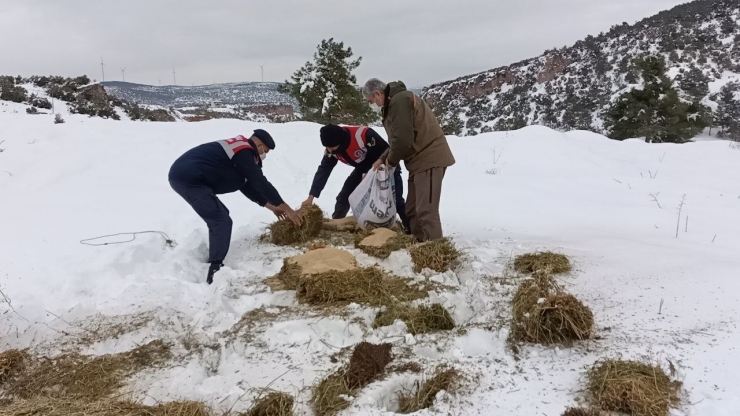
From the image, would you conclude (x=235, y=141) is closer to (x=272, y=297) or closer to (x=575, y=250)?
(x=272, y=297)

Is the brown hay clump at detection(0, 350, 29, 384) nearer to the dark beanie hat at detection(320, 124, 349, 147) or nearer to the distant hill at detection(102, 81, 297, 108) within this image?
the dark beanie hat at detection(320, 124, 349, 147)

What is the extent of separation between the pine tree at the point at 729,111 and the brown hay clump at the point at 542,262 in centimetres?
2305

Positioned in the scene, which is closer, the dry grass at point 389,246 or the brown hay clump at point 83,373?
the brown hay clump at point 83,373

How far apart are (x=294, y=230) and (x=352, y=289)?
1251mm

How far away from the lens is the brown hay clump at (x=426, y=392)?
1780 millimetres

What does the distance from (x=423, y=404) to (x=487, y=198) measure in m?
4.18

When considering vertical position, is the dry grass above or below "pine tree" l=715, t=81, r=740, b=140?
below

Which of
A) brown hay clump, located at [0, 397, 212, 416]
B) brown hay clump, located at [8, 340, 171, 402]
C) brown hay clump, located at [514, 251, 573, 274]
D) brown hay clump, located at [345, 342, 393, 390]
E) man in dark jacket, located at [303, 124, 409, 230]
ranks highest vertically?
man in dark jacket, located at [303, 124, 409, 230]

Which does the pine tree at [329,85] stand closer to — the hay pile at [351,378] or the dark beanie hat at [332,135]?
the dark beanie hat at [332,135]

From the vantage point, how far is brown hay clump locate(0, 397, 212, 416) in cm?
170

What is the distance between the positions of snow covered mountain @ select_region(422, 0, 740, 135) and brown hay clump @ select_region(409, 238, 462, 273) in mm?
23426

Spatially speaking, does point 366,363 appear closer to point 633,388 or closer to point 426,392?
point 426,392

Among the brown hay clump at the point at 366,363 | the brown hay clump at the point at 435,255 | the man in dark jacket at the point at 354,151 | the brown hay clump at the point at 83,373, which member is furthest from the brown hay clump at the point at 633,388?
the man in dark jacket at the point at 354,151

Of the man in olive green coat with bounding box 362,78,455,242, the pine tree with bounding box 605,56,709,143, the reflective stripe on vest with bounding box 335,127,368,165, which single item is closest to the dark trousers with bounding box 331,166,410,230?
the reflective stripe on vest with bounding box 335,127,368,165
